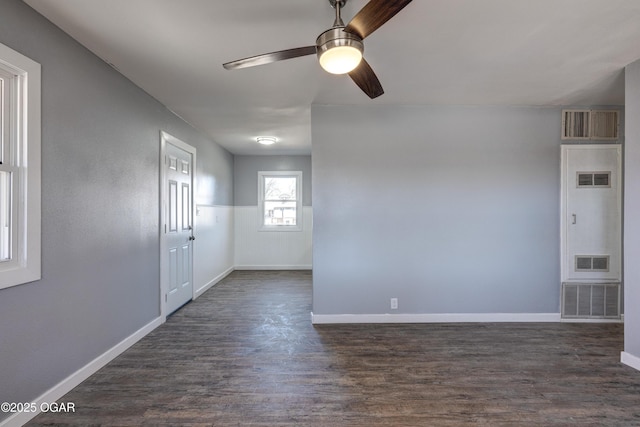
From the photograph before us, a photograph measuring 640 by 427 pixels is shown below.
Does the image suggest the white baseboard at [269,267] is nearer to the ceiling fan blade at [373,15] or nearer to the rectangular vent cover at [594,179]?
the rectangular vent cover at [594,179]

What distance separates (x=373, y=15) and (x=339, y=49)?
21cm

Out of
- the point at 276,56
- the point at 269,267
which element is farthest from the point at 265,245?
the point at 276,56

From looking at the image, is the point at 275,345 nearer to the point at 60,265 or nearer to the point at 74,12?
the point at 60,265

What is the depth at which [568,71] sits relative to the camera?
2607mm

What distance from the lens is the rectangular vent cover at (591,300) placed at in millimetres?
3363

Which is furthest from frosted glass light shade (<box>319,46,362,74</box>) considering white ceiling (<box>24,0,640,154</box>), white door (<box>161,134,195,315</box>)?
white door (<box>161,134,195,315</box>)

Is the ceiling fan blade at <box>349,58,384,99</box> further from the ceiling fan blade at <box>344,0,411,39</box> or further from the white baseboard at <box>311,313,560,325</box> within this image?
the white baseboard at <box>311,313,560,325</box>

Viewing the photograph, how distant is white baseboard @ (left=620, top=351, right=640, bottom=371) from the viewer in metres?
2.41

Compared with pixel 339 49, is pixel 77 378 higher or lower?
lower

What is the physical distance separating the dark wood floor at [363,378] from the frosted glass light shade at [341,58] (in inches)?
77.8

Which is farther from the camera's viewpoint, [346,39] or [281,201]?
[281,201]

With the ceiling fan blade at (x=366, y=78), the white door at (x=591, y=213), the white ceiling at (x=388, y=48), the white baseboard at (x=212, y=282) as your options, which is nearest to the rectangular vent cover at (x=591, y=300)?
the white door at (x=591, y=213)

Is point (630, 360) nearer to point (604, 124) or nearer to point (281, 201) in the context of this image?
point (604, 124)

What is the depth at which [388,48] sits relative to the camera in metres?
2.24
